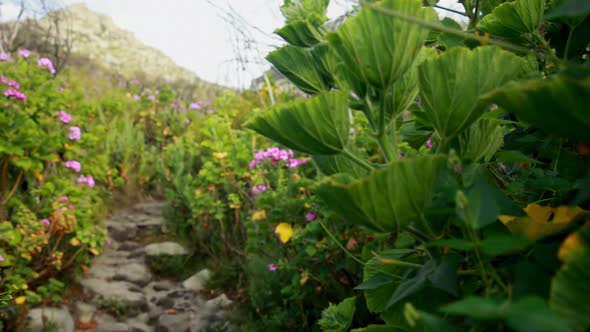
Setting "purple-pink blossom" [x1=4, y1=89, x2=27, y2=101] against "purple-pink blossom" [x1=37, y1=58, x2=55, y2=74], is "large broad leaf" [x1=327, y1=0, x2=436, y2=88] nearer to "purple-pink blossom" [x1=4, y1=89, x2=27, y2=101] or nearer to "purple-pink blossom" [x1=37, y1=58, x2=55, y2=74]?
"purple-pink blossom" [x1=4, y1=89, x2=27, y2=101]

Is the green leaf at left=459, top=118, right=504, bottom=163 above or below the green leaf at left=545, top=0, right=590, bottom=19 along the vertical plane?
below

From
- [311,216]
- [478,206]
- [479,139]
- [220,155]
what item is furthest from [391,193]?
[220,155]

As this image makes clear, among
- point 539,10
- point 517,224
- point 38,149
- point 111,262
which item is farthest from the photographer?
point 111,262

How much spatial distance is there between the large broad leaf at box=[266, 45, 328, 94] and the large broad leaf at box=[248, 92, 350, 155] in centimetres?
10

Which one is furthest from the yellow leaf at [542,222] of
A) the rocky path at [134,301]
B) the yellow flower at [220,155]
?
the yellow flower at [220,155]

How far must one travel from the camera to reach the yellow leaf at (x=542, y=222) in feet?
0.95

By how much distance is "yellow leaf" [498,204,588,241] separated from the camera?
290 mm

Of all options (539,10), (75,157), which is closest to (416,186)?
(539,10)

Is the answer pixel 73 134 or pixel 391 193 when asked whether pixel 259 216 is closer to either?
pixel 73 134

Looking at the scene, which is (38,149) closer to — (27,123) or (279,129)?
(27,123)

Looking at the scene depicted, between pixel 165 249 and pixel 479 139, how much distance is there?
459 centimetres

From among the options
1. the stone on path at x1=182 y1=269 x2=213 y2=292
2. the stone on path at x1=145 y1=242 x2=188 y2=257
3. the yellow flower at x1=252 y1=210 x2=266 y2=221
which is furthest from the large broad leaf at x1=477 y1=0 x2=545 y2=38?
the stone on path at x1=145 y1=242 x2=188 y2=257

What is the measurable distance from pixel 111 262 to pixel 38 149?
5.58ft

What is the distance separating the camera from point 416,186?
0.28 m
